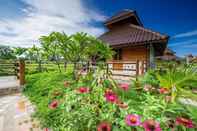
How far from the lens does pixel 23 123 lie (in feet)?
8.36

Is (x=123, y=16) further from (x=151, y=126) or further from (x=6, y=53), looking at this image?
(x=6, y=53)

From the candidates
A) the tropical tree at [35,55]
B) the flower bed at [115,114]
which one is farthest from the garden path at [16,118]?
the tropical tree at [35,55]

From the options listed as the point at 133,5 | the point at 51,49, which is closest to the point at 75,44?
the point at 51,49

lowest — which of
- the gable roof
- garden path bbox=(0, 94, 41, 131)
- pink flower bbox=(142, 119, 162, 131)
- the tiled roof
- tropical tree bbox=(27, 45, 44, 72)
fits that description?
garden path bbox=(0, 94, 41, 131)

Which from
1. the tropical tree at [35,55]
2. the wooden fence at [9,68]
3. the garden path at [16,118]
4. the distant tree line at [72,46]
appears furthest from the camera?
the tropical tree at [35,55]

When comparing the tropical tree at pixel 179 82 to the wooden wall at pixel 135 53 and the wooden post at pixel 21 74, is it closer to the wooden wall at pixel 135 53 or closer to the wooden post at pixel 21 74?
the wooden post at pixel 21 74

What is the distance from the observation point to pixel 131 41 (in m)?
8.19

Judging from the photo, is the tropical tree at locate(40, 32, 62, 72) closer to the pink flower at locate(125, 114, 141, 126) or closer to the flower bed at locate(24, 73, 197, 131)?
the flower bed at locate(24, 73, 197, 131)

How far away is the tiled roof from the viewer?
750 centimetres

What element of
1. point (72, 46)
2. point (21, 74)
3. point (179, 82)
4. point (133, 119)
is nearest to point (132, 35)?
point (72, 46)

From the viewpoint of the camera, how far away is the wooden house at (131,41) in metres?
7.21

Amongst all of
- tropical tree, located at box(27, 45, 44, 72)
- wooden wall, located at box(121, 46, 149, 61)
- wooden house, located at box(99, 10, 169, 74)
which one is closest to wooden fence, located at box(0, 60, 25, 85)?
tropical tree, located at box(27, 45, 44, 72)

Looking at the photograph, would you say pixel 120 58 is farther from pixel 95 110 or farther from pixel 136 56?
pixel 95 110

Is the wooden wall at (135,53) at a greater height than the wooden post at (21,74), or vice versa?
the wooden wall at (135,53)
